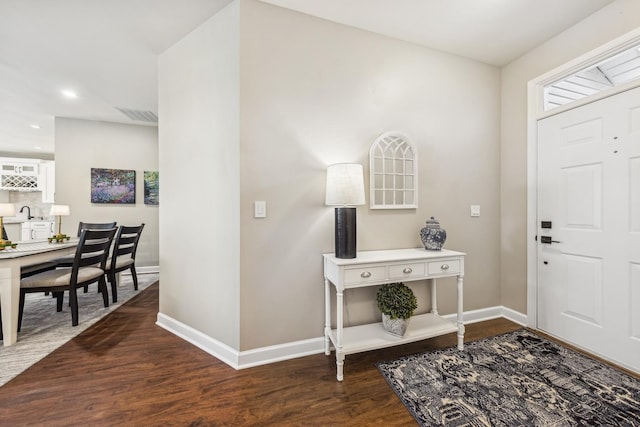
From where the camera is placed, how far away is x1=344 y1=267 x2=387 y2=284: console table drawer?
6.02 ft

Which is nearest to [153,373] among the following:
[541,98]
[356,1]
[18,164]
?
[356,1]

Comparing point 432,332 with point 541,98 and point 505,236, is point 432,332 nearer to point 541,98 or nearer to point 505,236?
point 505,236

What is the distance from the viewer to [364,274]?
1.87m

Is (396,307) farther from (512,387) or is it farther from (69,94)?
(69,94)

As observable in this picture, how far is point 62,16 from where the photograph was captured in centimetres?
218

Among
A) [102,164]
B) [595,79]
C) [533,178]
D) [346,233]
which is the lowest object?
[346,233]

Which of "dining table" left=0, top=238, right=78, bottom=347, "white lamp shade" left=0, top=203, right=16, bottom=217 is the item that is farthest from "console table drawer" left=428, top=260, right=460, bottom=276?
"white lamp shade" left=0, top=203, right=16, bottom=217

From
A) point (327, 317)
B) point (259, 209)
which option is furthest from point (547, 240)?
point (259, 209)

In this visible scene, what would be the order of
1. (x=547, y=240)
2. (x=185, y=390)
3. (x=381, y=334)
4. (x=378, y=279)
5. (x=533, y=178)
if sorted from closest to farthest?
(x=185, y=390) → (x=378, y=279) → (x=381, y=334) → (x=547, y=240) → (x=533, y=178)

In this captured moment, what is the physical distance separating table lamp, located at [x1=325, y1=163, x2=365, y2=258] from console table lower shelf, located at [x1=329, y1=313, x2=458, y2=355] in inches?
24.3

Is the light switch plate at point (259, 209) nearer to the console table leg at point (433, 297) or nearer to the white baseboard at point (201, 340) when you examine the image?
the white baseboard at point (201, 340)

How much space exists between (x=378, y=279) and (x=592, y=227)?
1842 mm

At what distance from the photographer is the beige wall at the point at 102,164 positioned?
14.3 ft

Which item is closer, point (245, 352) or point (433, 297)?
point (245, 352)
